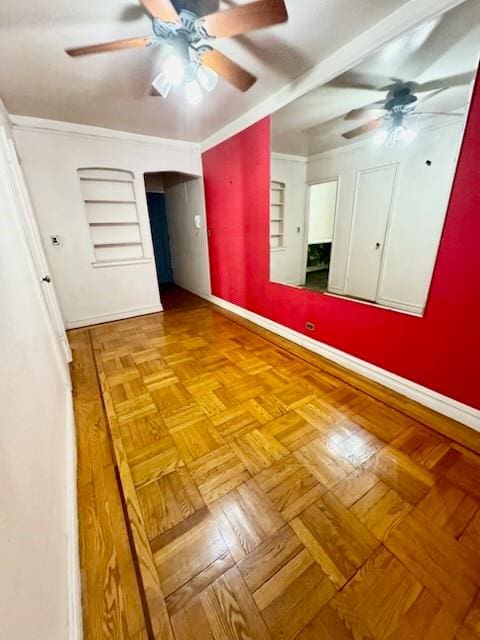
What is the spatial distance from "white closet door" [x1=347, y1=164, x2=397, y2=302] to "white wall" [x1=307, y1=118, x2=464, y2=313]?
0.04 meters

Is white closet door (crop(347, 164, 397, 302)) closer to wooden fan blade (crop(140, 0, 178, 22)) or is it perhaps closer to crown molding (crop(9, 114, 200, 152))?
wooden fan blade (crop(140, 0, 178, 22))

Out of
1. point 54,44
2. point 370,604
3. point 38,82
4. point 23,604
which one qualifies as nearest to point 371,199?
point 370,604

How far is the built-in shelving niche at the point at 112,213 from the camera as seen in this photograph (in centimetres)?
329

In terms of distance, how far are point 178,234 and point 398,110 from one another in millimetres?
3945

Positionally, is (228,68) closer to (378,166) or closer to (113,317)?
(378,166)

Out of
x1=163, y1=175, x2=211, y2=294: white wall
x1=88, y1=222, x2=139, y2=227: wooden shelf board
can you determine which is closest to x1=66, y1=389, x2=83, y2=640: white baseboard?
x1=88, y1=222, x2=139, y2=227: wooden shelf board

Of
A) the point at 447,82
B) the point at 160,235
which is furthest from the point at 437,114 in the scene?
the point at 160,235

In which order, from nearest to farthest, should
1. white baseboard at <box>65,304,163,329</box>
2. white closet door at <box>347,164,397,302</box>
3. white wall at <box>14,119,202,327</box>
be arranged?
white closet door at <box>347,164,397,302</box> → white wall at <box>14,119,202,327</box> → white baseboard at <box>65,304,163,329</box>

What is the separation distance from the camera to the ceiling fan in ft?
3.97

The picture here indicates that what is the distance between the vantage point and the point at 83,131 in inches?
116

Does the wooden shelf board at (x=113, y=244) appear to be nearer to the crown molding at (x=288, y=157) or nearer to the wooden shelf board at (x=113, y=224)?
the wooden shelf board at (x=113, y=224)

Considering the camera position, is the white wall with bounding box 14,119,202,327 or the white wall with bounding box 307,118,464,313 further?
the white wall with bounding box 14,119,202,327

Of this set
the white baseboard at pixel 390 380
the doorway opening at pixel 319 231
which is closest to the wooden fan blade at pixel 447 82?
the doorway opening at pixel 319 231

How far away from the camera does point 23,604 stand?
1.84 ft
